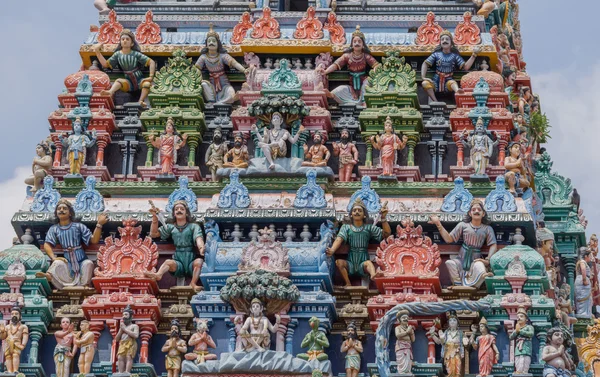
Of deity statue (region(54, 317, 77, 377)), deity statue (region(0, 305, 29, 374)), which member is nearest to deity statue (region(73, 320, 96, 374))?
deity statue (region(54, 317, 77, 377))

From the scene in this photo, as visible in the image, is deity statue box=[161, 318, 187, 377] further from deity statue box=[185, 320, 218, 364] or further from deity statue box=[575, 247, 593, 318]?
deity statue box=[575, 247, 593, 318]

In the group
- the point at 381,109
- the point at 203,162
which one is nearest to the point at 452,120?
the point at 381,109

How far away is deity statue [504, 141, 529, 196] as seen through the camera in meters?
53.4

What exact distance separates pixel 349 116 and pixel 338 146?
1167 mm

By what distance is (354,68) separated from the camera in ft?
183

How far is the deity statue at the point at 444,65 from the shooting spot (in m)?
55.6

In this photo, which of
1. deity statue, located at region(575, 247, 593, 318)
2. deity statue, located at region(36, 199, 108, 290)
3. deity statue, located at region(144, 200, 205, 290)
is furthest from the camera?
deity statue, located at region(575, 247, 593, 318)

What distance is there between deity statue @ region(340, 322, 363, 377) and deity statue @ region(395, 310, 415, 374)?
2.68 feet

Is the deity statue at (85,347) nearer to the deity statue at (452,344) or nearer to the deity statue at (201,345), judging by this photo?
the deity statue at (201,345)

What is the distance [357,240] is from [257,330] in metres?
3.26

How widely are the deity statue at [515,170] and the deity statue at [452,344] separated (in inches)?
158

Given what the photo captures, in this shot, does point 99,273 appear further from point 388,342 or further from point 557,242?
point 557,242

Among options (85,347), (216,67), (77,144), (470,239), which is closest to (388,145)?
(470,239)

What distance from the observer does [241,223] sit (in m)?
52.1
